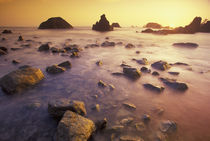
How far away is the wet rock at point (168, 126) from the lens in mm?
2391

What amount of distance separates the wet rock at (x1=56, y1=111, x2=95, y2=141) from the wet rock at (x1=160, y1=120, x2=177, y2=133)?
1.50 metres

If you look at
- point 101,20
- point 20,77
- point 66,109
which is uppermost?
point 101,20

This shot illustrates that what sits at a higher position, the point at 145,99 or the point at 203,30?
the point at 203,30

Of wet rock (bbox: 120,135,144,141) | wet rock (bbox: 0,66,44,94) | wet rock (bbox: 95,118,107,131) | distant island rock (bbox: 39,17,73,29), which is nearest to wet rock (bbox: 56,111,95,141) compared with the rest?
wet rock (bbox: 95,118,107,131)

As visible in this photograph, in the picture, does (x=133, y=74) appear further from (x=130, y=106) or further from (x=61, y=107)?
(x=61, y=107)

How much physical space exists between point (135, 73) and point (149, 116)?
254cm

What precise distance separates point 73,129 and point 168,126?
2015 mm

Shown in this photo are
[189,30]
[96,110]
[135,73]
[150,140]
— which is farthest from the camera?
[189,30]

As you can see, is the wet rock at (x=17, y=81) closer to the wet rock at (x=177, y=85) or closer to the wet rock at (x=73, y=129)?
the wet rock at (x=73, y=129)

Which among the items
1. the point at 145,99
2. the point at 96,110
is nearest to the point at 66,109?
the point at 96,110

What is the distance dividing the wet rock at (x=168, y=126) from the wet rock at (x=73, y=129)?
150cm

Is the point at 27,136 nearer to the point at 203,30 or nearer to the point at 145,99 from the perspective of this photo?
the point at 145,99

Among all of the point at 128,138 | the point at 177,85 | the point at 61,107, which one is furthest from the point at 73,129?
the point at 177,85

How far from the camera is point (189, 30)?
167ft
